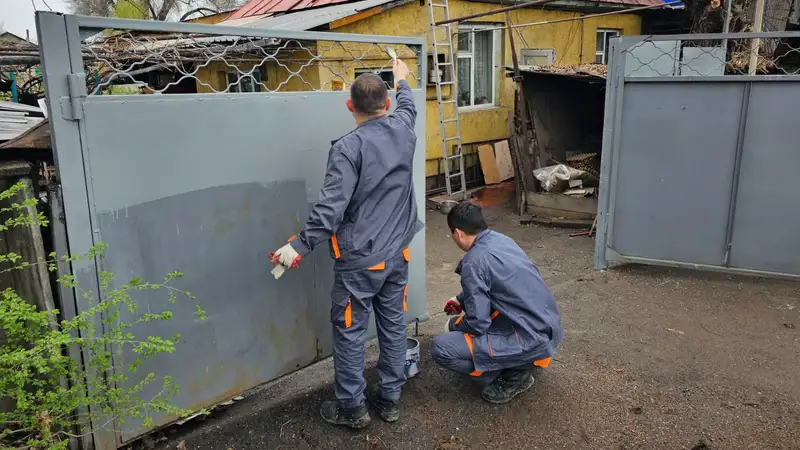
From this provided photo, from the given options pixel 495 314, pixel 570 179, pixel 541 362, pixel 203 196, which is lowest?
pixel 541 362

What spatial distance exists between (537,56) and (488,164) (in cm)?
207

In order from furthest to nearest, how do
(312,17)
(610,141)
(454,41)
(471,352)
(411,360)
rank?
(454,41)
(312,17)
(610,141)
(411,360)
(471,352)

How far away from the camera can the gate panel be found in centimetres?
477

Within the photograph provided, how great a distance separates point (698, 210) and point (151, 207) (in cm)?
446

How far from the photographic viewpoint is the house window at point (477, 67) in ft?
35.2

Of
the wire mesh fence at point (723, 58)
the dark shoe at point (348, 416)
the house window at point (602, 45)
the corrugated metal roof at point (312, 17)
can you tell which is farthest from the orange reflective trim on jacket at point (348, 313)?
the house window at point (602, 45)

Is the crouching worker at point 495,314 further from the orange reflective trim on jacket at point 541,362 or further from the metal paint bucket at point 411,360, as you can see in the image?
the metal paint bucket at point 411,360

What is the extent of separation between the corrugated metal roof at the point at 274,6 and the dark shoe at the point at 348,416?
7967 millimetres

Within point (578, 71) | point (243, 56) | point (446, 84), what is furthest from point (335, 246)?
point (446, 84)

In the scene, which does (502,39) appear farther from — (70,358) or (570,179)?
(70,358)

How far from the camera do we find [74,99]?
7.78 ft

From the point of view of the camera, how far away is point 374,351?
4.05 meters

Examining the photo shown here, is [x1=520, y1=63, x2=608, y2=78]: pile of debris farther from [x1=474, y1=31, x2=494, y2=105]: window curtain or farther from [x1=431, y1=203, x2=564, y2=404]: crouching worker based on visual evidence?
[x1=431, y1=203, x2=564, y2=404]: crouching worker

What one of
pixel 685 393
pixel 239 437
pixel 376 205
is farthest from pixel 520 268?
pixel 239 437
